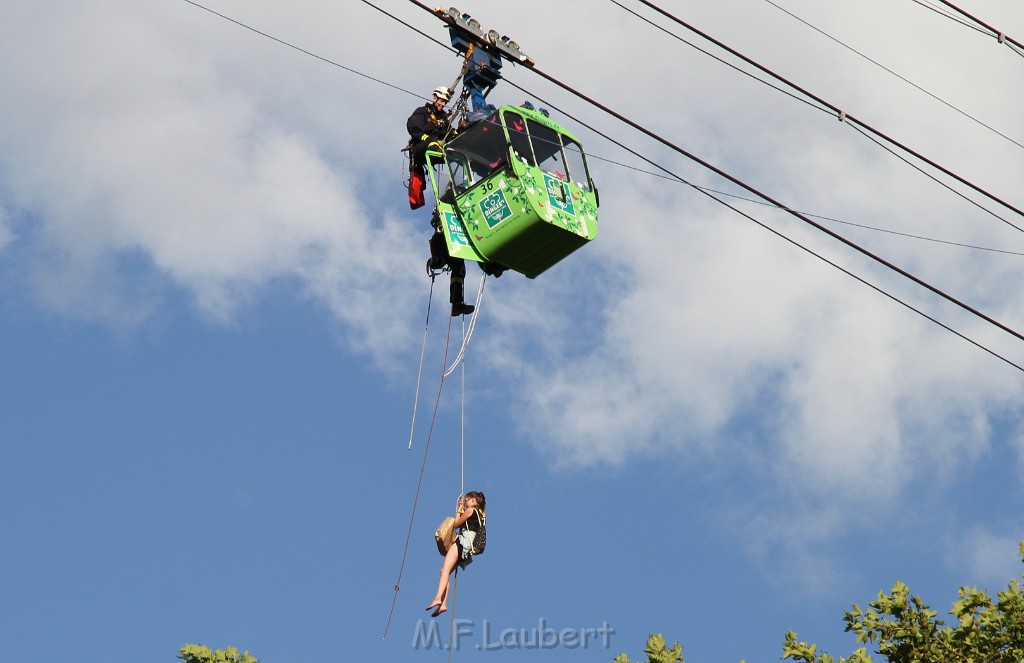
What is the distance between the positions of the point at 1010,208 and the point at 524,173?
6.09m

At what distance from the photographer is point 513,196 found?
18672 millimetres

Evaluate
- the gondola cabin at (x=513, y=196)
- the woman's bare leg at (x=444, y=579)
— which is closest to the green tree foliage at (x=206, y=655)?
the woman's bare leg at (x=444, y=579)

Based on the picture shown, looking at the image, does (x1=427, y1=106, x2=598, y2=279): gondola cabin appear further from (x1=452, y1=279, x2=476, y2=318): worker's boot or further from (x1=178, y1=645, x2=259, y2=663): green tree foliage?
(x1=178, y1=645, x2=259, y2=663): green tree foliage

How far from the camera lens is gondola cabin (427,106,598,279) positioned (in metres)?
18.7

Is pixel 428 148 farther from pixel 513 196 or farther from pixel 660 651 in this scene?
pixel 660 651

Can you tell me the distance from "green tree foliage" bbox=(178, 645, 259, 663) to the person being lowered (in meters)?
5.90

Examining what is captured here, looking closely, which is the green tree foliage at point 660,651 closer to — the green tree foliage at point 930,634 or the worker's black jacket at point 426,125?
the green tree foliage at point 930,634

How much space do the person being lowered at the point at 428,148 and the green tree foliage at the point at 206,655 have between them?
5905 mm

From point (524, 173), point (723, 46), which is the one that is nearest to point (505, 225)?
point (524, 173)

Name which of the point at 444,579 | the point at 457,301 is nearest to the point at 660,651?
the point at 444,579

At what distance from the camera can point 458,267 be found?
20172 millimetres

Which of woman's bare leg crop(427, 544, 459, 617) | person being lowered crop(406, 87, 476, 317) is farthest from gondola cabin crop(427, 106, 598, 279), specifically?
woman's bare leg crop(427, 544, 459, 617)

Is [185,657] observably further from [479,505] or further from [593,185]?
[593,185]

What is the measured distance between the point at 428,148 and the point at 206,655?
7042 mm
